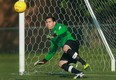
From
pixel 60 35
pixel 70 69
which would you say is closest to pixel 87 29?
pixel 60 35

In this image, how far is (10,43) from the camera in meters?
18.5

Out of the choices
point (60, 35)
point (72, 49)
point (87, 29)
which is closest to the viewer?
point (72, 49)

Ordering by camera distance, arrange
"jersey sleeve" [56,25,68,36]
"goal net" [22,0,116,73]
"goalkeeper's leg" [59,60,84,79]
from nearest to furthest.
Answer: "goalkeeper's leg" [59,60,84,79]
"jersey sleeve" [56,25,68,36]
"goal net" [22,0,116,73]

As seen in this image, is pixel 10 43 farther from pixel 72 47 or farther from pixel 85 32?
pixel 72 47

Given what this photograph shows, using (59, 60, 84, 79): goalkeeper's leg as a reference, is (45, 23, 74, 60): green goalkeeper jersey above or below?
above

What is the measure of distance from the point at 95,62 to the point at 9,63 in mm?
2151

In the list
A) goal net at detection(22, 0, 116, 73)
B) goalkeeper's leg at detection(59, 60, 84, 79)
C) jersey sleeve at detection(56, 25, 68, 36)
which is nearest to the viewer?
goalkeeper's leg at detection(59, 60, 84, 79)

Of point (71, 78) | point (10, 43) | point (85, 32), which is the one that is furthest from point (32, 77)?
point (10, 43)

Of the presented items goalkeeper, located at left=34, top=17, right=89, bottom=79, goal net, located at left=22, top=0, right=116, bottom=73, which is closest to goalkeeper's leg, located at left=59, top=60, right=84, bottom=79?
goalkeeper, located at left=34, top=17, right=89, bottom=79

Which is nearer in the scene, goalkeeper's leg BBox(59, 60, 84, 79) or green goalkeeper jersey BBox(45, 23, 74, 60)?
goalkeeper's leg BBox(59, 60, 84, 79)

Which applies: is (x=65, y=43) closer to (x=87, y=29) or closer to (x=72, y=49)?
(x=72, y=49)

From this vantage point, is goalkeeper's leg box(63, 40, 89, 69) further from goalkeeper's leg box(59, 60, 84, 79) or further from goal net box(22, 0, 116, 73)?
goal net box(22, 0, 116, 73)

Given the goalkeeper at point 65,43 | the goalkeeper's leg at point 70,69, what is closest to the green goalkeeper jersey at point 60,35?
the goalkeeper at point 65,43

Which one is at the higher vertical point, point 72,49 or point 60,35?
point 60,35
